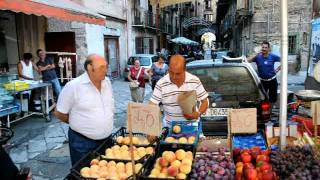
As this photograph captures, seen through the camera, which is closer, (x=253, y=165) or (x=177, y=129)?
(x=253, y=165)

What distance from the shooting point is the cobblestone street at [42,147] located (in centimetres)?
514

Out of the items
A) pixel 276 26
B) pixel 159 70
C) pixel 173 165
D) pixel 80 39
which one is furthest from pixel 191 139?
pixel 276 26

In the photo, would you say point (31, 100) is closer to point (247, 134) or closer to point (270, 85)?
point (270, 85)

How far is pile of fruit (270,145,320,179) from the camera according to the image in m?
2.35

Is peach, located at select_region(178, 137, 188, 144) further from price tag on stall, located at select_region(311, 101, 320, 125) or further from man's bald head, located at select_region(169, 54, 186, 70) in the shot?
price tag on stall, located at select_region(311, 101, 320, 125)

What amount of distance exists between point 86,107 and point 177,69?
1.00m

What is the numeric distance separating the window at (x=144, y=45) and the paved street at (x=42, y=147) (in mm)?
17050

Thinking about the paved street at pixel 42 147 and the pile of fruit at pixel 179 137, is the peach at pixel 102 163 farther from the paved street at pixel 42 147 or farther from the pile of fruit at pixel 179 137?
the paved street at pixel 42 147

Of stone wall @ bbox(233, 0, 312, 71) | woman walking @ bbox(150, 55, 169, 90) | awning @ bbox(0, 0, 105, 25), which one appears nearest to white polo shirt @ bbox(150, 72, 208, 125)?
awning @ bbox(0, 0, 105, 25)

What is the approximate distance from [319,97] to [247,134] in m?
1.58

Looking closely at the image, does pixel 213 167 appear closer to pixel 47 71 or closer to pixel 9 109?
pixel 9 109

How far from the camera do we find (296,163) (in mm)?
2471

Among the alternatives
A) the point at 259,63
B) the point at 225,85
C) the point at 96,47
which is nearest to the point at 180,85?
the point at 225,85

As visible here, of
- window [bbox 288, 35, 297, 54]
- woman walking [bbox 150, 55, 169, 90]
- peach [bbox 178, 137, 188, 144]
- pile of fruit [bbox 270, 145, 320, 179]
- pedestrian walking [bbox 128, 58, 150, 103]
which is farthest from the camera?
window [bbox 288, 35, 297, 54]
